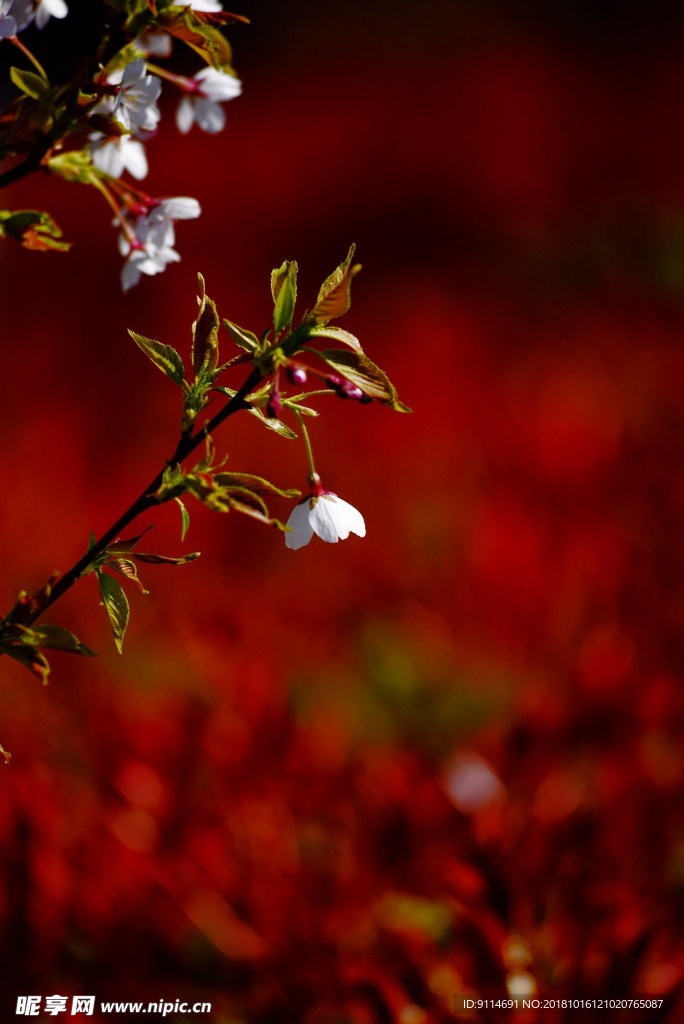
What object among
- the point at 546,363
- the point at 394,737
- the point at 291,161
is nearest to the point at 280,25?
the point at 291,161

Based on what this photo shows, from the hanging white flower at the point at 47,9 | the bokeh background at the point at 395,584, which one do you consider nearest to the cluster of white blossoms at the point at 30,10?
the hanging white flower at the point at 47,9

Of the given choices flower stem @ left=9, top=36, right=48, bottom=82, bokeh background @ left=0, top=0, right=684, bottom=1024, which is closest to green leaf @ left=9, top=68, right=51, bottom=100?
flower stem @ left=9, top=36, right=48, bottom=82

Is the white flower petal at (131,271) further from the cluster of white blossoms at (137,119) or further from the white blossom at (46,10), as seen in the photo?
the white blossom at (46,10)

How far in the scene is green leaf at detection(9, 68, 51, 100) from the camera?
13.4 inches

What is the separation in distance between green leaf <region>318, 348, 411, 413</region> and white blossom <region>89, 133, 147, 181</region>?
0.63 feet

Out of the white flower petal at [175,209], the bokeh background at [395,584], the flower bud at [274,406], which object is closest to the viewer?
the flower bud at [274,406]

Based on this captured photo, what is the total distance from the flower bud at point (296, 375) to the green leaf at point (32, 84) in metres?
0.16

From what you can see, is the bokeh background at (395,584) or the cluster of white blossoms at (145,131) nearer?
the cluster of white blossoms at (145,131)

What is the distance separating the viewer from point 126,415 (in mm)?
1291

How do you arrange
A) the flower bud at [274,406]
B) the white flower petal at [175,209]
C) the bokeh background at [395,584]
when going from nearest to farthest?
1. the flower bud at [274,406]
2. the white flower petal at [175,209]
3. the bokeh background at [395,584]

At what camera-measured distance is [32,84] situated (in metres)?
0.34

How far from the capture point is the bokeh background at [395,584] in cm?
57

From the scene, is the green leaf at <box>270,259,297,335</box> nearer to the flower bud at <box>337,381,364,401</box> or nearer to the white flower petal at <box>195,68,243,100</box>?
the flower bud at <box>337,381,364,401</box>

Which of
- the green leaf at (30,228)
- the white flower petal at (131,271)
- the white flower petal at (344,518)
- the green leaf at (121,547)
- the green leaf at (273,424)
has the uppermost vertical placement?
the green leaf at (30,228)
